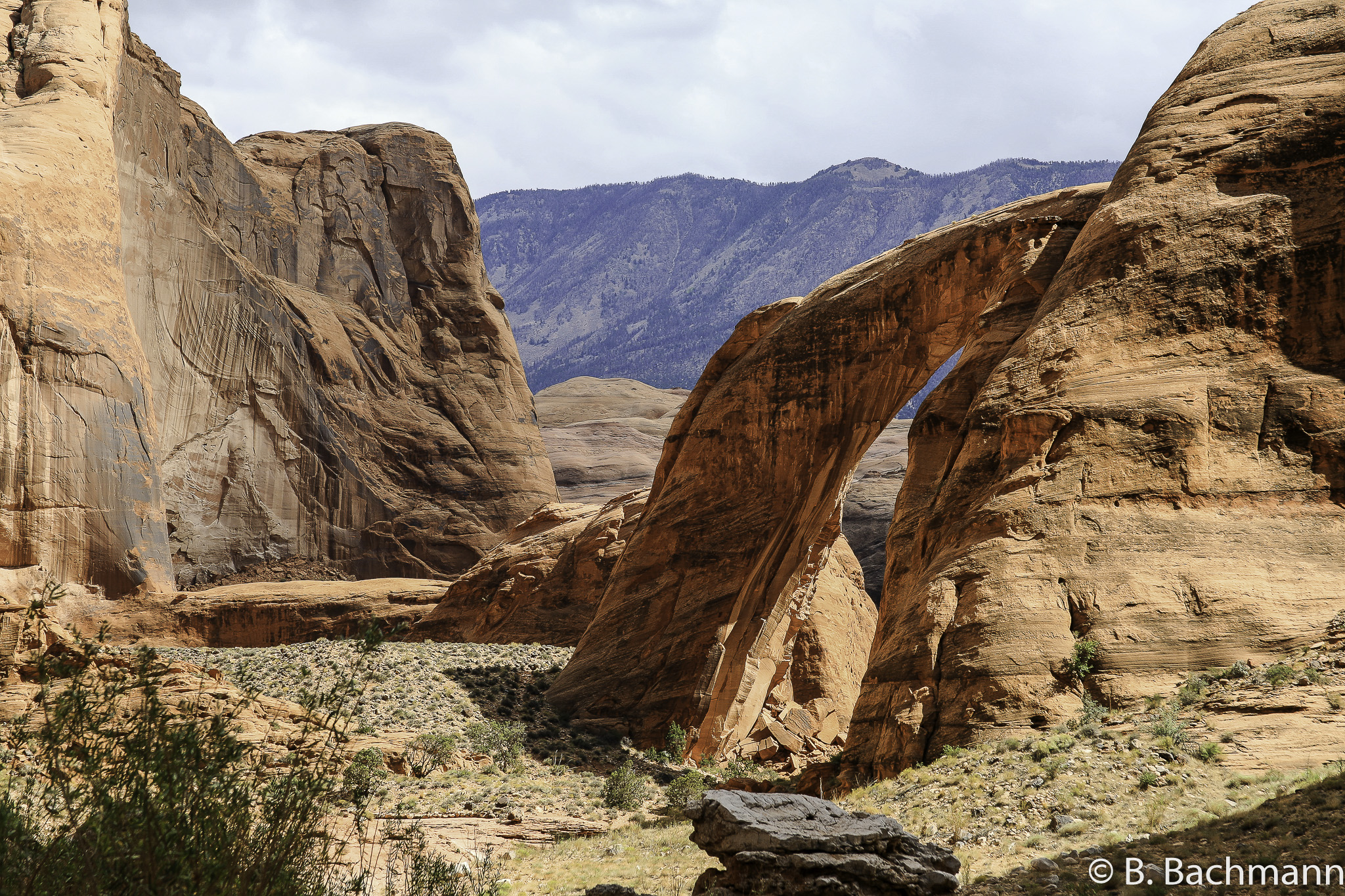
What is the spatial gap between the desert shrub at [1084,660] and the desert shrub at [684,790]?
7091mm

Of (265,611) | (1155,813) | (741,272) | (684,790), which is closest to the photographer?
(1155,813)

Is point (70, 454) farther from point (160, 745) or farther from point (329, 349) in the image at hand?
point (160, 745)

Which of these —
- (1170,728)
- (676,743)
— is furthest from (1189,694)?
(676,743)

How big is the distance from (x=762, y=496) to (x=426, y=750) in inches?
376

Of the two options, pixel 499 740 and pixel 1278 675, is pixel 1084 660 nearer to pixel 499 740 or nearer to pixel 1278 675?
pixel 1278 675

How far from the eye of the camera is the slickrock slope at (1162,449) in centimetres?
1224

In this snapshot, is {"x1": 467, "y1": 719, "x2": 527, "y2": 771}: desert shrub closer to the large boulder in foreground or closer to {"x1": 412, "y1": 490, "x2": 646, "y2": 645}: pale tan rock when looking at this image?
{"x1": 412, "y1": 490, "x2": 646, "y2": 645}: pale tan rock

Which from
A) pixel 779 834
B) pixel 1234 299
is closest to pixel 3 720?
pixel 779 834

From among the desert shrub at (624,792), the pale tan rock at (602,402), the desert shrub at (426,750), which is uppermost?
the pale tan rock at (602,402)

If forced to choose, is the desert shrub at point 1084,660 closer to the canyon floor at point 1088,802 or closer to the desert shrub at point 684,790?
the canyon floor at point 1088,802

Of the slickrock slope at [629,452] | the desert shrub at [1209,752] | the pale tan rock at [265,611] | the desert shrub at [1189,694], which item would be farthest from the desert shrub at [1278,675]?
the slickrock slope at [629,452]

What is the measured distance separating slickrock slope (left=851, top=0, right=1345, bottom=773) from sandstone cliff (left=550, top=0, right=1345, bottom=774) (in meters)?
0.03

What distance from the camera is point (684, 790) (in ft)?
58.7

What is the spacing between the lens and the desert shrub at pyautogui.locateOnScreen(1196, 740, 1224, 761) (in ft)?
33.5
